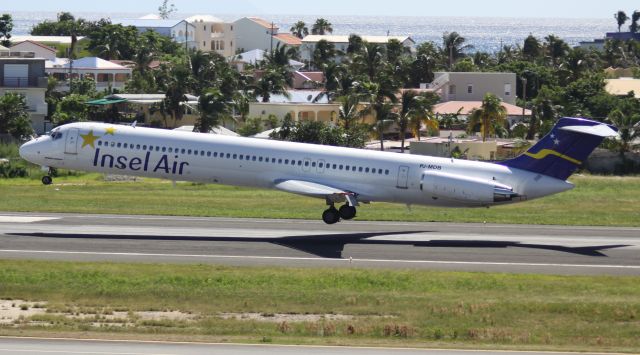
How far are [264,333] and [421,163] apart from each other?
58.1 feet

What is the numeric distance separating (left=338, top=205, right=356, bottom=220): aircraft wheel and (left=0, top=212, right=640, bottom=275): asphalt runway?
519 millimetres

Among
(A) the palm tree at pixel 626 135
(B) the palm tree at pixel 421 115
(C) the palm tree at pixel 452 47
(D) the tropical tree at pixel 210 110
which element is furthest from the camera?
(C) the palm tree at pixel 452 47

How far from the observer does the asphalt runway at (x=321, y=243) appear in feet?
129

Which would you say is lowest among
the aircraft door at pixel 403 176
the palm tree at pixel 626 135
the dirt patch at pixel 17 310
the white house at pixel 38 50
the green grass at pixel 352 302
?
the dirt patch at pixel 17 310

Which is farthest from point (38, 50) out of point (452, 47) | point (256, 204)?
Result: point (256, 204)

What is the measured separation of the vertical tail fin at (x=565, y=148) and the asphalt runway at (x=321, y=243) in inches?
105

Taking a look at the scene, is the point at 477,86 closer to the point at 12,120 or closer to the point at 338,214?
the point at 12,120

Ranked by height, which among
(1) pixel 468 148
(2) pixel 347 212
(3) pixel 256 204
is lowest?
(3) pixel 256 204

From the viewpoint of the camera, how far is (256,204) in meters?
57.0

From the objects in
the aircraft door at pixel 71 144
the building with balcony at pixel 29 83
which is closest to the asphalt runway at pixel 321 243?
the aircraft door at pixel 71 144

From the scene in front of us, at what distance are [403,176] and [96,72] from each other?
99.1m

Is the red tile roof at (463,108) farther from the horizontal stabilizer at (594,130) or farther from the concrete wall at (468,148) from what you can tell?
the horizontal stabilizer at (594,130)

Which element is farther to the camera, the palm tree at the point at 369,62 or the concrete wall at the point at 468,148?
the palm tree at the point at 369,62

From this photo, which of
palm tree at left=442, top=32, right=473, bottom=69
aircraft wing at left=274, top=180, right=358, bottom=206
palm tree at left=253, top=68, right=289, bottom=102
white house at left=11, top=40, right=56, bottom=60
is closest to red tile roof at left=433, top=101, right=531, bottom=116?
palm tree at left=253, top=68, right=289, bottom=102
